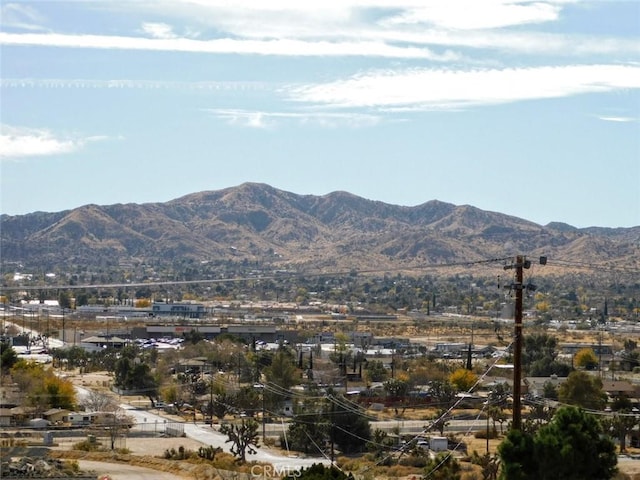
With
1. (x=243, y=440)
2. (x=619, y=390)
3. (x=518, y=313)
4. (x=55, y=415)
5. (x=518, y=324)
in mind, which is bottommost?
(x=55, y=415)

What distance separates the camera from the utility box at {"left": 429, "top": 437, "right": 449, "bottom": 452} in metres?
42.0

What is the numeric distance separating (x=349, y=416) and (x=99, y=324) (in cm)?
6985

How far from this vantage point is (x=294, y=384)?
57750mm

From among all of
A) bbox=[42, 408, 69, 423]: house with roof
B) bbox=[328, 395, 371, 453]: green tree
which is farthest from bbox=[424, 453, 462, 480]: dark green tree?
bbox=[42, 408, 69, 423]: house with roof

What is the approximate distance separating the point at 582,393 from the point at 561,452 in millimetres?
31802

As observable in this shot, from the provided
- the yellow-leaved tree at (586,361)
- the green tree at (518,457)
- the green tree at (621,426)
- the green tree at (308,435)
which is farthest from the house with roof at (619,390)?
the green tree at (518,457)

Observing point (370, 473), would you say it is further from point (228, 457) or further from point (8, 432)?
point (8, 432)

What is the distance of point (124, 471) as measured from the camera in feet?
117

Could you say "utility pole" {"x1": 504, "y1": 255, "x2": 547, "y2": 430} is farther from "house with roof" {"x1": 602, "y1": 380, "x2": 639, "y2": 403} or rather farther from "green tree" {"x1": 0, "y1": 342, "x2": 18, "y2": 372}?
"green tree" {"x1": 0, "y1": 342, "x2": 18, "y2": 372}

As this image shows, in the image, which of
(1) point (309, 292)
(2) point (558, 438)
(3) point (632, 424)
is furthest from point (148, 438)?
(1) point (309, 292)

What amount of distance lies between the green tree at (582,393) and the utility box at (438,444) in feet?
34.5

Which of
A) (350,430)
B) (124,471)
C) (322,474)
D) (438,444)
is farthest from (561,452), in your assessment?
(350,430)

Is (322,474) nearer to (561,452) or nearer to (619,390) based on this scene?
(561,452)

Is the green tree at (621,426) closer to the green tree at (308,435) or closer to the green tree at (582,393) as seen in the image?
the green tree at (582,393)
